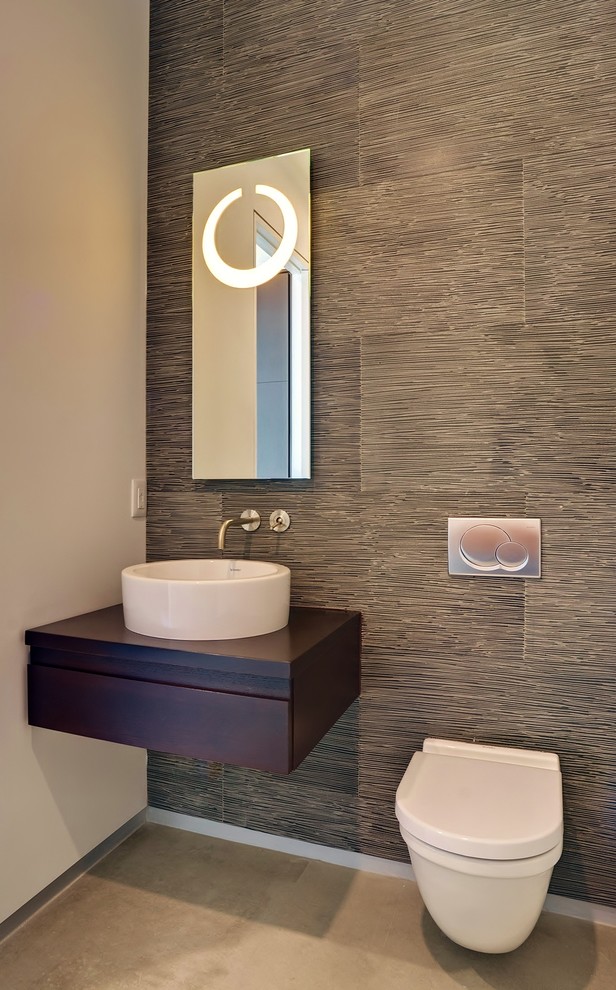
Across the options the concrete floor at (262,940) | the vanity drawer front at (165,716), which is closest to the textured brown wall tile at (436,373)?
the concrete floor at (262,940)

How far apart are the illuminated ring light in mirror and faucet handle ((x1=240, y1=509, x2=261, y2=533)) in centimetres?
70

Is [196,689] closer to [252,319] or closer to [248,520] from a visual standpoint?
[248,520]

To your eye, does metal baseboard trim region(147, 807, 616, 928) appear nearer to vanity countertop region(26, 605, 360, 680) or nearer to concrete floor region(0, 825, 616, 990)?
concrete floor region(0, 825, 616, 990)

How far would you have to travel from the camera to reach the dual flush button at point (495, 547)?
1.68m

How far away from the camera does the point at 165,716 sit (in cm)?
149

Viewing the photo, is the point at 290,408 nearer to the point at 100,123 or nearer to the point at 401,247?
the point at 401,247

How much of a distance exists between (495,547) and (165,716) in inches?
37.7

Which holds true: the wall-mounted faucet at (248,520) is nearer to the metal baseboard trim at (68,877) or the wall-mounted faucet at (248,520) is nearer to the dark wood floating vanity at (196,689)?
the dark wood floating vanity at (196,689)

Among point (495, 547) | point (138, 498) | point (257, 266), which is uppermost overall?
point (257, 266)

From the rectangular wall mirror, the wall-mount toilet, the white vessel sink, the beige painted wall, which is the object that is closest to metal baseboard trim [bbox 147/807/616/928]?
the beige painted wall

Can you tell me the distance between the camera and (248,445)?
1.99 meters

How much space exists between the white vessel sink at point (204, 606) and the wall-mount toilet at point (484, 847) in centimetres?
53

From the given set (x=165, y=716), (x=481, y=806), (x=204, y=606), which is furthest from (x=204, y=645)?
(x=481, y=806)

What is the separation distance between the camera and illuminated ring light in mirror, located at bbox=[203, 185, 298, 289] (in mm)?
1894
